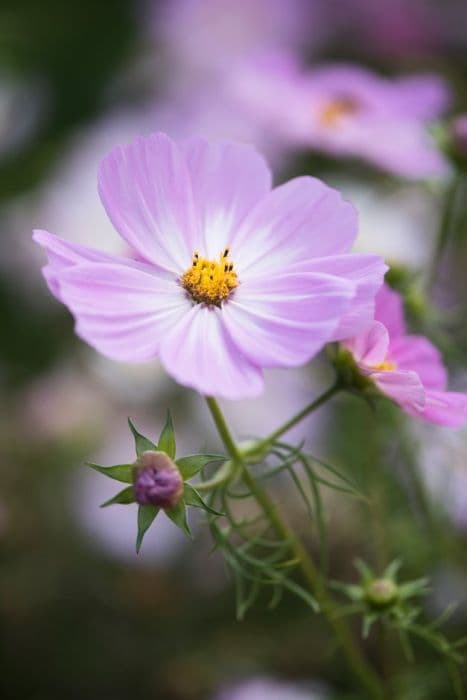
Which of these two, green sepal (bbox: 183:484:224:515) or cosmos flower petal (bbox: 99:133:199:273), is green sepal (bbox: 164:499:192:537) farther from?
cosmos flower petal (bbox: 99:133:199:273)

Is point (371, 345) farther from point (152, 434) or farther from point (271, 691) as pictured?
point (152, 434)

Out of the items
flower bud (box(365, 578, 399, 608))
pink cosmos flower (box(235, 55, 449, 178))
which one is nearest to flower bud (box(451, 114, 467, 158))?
pink cosmos flower (box(235, 55, 449, 178))

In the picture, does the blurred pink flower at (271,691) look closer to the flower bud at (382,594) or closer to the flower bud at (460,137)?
the flower bud at (382,594)

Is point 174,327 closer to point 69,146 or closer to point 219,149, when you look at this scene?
point 219,149

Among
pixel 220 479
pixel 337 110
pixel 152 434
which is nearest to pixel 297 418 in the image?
pixel 220 479

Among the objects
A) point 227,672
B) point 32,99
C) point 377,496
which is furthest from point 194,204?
point 32,99

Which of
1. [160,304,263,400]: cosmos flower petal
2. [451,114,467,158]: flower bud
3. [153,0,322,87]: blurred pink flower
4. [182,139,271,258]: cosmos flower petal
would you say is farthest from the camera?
[153,0,322,87]: blurred pink flower

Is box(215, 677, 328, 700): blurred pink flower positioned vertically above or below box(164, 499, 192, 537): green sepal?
below
